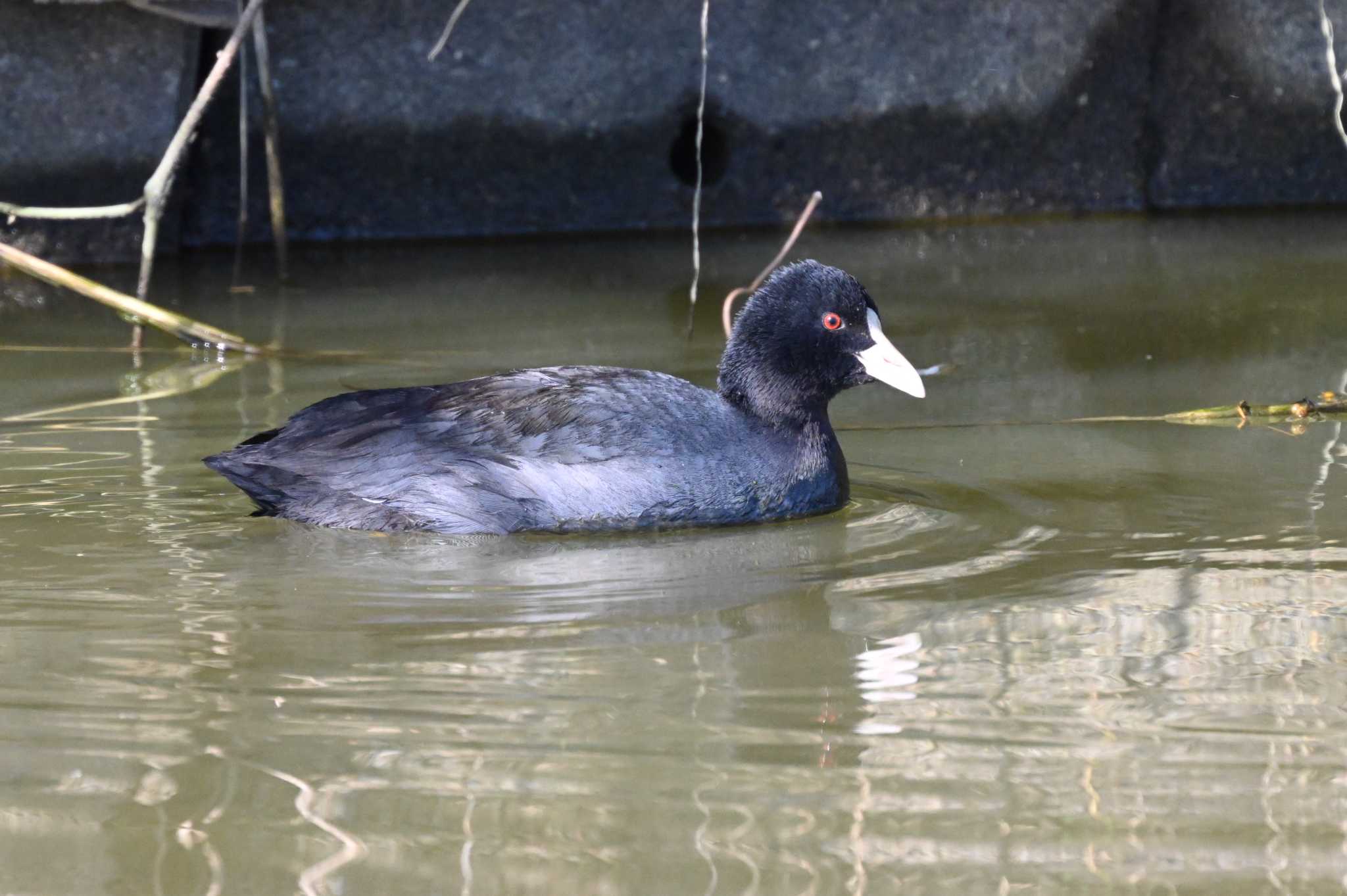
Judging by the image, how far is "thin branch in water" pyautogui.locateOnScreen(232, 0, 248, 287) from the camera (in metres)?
6.88

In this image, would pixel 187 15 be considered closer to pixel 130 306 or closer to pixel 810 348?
pixel 130 306

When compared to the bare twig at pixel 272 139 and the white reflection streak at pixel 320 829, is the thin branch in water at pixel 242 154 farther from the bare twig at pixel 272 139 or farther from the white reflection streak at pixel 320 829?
the white reflection streak at pixel 320 829

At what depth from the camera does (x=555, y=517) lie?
13.6 ft

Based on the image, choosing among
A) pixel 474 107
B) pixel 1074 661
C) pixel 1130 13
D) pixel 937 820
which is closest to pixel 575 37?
pixel 474 107

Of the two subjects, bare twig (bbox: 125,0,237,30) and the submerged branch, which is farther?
bare twig (bbox: 125,0,237,30)

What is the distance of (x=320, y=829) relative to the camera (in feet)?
8.15

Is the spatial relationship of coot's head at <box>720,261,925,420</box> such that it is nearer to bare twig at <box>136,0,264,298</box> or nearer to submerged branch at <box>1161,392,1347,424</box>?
submerged branch at <box>1161,392,1347,424</box>

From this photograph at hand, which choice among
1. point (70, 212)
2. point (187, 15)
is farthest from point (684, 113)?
point (70, 212)

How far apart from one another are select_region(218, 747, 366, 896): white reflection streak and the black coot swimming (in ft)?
4.95

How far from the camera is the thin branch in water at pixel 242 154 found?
688 cm

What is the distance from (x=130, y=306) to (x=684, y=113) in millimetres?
3225

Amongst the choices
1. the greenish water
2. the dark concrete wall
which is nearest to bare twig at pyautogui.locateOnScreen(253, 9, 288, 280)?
the dark concrete wall

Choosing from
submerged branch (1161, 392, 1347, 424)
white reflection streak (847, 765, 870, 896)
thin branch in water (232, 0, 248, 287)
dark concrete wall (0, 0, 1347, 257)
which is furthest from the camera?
dark concrete wall (0, 0, 1347, 257)

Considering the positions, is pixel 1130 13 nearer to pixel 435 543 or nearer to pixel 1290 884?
pixel 435 543
